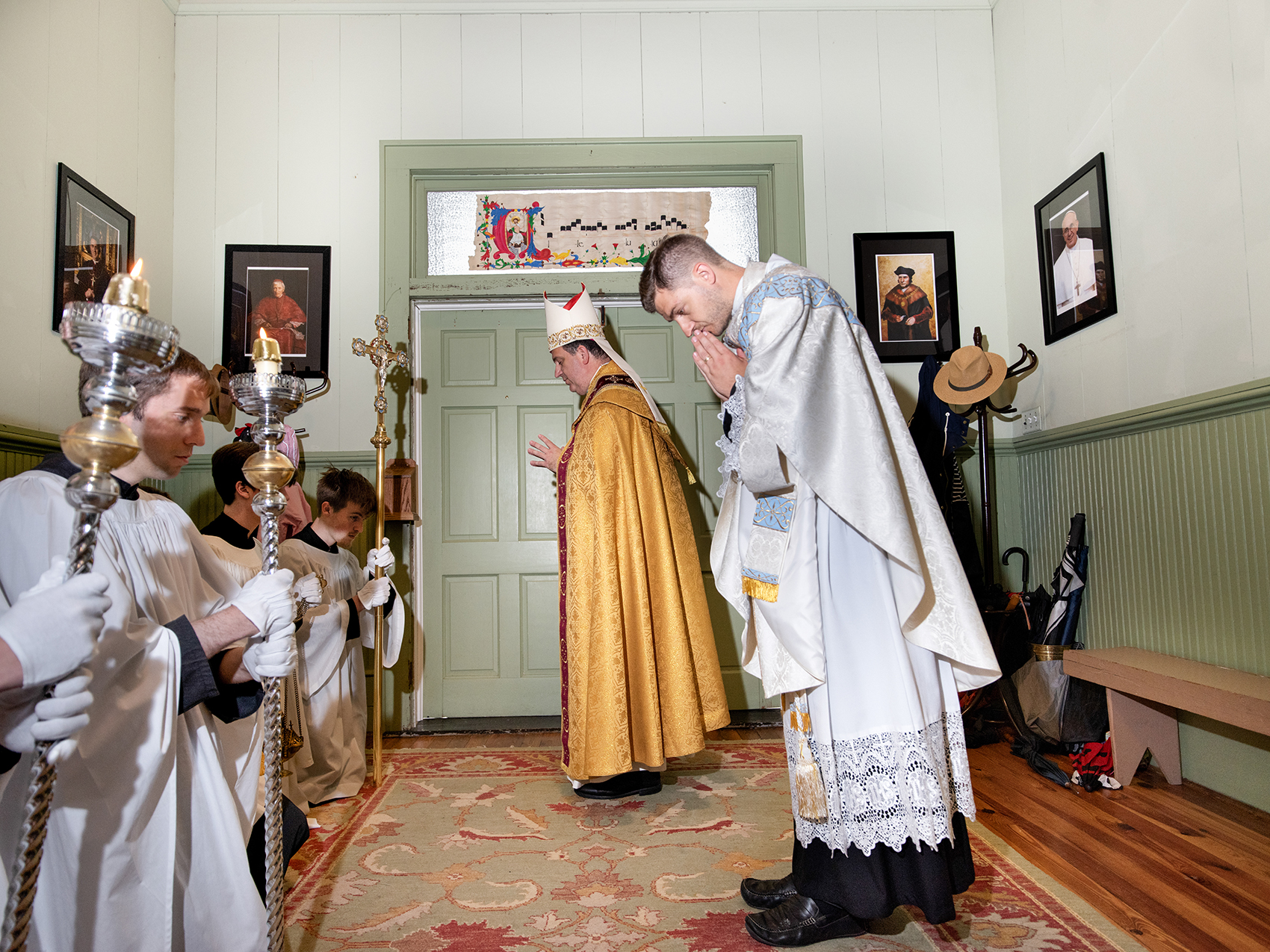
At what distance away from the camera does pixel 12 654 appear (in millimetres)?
1057

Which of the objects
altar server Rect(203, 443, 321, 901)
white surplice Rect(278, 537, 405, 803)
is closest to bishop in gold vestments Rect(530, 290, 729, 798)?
white surplice Rect(278, 537, 405, 803)

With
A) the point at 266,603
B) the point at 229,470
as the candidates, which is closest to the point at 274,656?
the point at 266,603

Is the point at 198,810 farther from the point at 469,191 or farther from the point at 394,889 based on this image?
the point at 469,191

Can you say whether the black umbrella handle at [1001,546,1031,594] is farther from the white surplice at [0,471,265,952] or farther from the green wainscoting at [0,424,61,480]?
the green wainscoting at [0,424,61,480]

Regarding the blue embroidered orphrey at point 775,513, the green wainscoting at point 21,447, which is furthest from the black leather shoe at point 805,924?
the green wainscoting at point 21,447

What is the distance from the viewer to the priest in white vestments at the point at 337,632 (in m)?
3.18

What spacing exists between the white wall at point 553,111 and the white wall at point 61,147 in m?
0.23

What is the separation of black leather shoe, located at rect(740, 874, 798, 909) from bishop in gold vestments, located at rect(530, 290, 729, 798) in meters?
0.91

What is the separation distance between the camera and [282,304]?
176 inches

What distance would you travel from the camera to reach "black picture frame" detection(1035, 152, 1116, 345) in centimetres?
363

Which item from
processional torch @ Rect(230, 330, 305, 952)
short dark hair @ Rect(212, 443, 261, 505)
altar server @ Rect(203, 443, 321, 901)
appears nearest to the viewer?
processional torch @ Rect(230, 330, 305, 952)

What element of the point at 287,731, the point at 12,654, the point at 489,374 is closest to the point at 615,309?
the point at 489,374

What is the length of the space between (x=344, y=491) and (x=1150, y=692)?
322cm

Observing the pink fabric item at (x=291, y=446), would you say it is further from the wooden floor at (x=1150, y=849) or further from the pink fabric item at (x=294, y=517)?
the wooden floor at (x=1150, y=849)
